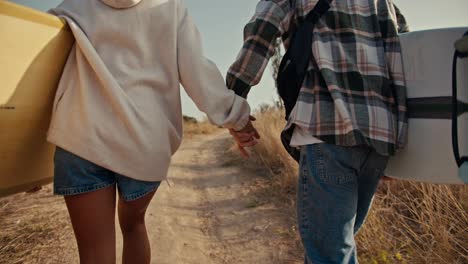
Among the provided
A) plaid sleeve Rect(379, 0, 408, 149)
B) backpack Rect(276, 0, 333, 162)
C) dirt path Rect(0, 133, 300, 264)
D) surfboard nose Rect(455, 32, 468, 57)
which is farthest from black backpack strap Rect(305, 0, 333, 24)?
dirt path Rect(0, 133, 300, 264)

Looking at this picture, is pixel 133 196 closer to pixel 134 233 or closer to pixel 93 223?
pixel 93 223

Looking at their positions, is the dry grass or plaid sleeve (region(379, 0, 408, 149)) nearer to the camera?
plaid sleeve (region(379, 0, 408, 149))

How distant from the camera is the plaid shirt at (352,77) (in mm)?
1309

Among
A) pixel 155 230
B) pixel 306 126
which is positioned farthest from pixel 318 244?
pixel 155 230

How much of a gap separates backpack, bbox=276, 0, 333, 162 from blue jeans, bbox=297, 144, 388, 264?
195 millimetres

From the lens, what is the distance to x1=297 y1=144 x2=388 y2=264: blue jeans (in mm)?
1320

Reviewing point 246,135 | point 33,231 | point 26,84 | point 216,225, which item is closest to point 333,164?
point 246,135

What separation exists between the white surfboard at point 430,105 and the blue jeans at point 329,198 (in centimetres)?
19

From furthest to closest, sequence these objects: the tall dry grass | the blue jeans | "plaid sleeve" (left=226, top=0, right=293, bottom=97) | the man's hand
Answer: the tall dry grass < the man's hand < "plaid sleeve" (left=226, top=0, right=293, bottom=97) < the blue jeans

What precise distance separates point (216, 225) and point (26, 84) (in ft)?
8.64

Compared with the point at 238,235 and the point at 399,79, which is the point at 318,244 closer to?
the point at 399,79

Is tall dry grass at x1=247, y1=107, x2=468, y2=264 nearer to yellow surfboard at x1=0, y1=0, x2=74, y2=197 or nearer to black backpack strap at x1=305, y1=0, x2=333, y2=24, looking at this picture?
black backpack strap at x1=305, y1=0, x2=333, y2=24

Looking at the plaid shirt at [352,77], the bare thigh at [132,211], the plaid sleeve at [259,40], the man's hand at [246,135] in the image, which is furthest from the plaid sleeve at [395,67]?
the bare thigh at [132,211]

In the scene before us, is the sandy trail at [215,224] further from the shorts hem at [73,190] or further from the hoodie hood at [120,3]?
the hoodie hood at [120,3]
